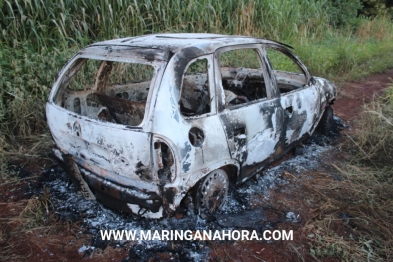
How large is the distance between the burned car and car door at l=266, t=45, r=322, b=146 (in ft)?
0.08

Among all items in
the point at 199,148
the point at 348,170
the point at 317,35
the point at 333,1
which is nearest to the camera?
the point at 199,148

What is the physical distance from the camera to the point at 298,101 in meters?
3.82

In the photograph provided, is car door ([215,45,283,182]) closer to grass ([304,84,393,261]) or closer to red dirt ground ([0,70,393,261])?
red dirt ground ([0,70,393,261])

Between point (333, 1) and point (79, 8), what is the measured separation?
10306 millimetres

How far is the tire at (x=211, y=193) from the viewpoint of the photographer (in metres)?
2.92

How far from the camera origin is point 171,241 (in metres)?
2.82

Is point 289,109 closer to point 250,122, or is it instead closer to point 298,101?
point 298,101

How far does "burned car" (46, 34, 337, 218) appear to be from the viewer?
2531mm

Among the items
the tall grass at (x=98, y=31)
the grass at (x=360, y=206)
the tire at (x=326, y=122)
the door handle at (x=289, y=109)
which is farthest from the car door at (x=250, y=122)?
the tall grass at (x=98, y=31)

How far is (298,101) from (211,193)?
1564mm

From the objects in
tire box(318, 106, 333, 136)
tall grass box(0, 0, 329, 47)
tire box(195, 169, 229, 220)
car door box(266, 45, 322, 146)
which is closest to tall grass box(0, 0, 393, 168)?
tall grass box(0, 0, 329, 47)

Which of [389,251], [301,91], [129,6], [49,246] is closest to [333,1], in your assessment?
[129,6]

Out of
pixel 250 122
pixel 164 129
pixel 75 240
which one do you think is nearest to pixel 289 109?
pixel 250 122

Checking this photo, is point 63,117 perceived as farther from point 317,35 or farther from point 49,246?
point 317,35
